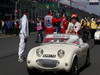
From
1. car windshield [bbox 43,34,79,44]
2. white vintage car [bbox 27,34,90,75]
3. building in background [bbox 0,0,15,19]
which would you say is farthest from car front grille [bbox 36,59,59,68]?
building in background [bbox 0,0,15,19]

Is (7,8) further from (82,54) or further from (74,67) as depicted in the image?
(74,67)

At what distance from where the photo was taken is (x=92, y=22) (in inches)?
1167

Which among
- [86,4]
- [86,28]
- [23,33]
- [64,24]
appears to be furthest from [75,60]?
[86,4]

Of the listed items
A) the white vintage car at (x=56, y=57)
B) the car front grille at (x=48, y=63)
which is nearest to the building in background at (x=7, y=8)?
the white vintage car at (x=56, y=57)

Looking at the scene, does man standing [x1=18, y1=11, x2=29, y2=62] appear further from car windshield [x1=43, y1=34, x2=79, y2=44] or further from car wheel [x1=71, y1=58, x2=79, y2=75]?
car wheel [x1=71, y1=58, x2=79, y2=75]

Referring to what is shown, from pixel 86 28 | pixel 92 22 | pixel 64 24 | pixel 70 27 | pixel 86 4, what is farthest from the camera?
pixel 86 4

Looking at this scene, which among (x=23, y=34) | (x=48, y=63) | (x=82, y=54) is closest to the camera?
(x=48, y=63)

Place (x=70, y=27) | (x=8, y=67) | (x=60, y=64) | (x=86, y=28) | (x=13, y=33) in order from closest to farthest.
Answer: (x=60, y=64) → (x=8, y=67) → (x=70, y=27) → (x=86, y=28) → (x=13, y=33)

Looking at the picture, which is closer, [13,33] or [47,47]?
[47,47]

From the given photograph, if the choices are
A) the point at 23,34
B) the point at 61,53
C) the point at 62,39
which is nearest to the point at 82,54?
the point at 62,39

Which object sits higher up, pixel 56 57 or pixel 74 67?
pixel 56 57

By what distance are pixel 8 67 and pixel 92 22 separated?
19.5 metres

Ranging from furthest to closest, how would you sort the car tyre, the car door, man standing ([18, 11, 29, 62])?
man standing ([18, 11, 29, 62]) < the car door < the car tyre

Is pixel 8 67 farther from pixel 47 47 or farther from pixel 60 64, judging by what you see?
pixel 60 64
